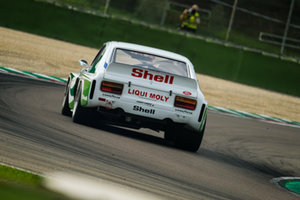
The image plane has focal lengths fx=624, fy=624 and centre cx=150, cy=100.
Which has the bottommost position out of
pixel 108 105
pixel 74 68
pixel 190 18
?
pixel 74 68

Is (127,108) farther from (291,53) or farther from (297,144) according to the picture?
(291,53)

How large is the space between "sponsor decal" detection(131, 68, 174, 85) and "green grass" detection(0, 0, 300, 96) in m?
14.0

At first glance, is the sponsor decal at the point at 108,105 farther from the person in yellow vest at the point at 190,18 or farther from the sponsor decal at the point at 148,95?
the person in yellow vest at the point at 190,18

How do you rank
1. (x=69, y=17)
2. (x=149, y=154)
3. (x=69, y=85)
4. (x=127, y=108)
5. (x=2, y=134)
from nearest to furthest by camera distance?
(x=2, y=134) < (x=149, y=154) < (x=127, y=108) < (x=69, y=85) < (x=69, y=17)

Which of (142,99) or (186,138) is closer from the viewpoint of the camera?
(142,99)

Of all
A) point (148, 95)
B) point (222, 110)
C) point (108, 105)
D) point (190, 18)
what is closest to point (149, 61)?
point (148, 95)

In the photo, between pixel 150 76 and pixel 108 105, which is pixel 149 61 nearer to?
pixel 150 76

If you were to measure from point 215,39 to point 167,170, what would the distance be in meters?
16.4

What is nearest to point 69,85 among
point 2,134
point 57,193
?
point 2,134

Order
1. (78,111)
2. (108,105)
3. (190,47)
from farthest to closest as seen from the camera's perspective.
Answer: (190,47) → (78,111) → (108,105)

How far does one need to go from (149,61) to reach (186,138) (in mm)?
1139

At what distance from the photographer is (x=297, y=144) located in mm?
12031

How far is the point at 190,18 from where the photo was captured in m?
22.1

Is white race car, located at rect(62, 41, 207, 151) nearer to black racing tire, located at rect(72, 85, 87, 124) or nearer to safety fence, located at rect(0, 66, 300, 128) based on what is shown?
black racing tire, located at rect(72, 85, 87, 124)
